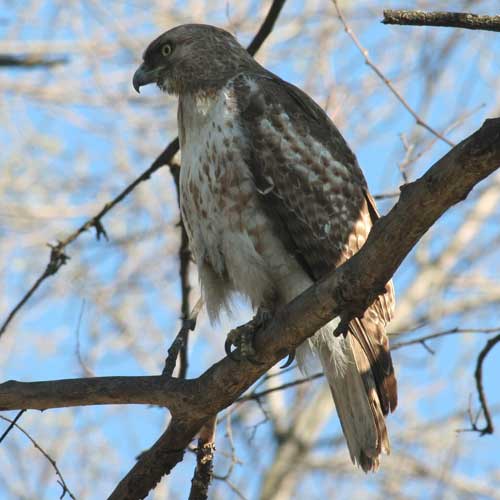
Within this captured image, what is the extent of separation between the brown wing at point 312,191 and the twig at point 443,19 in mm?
1644

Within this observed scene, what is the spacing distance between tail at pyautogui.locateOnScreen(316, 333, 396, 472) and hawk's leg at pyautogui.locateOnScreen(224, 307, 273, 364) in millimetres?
504

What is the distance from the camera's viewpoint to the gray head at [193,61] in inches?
223

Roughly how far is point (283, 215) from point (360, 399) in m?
1.11

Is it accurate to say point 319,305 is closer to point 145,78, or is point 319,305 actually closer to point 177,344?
point 177,344

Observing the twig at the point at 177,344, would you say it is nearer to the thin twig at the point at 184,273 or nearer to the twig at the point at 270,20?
the thin twig at the point at 184,273

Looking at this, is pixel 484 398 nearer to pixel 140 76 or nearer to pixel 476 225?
pixel 140 76

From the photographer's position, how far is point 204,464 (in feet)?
14.8

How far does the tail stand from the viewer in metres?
5.21

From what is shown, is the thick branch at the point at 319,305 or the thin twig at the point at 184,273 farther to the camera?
the thin twig at the point at 184,273

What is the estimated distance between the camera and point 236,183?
495 centimetres

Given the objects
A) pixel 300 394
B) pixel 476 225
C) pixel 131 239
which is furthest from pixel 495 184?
pixel 131 239

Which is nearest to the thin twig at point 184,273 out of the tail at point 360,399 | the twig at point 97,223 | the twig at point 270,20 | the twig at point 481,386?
the twig at point 97,223

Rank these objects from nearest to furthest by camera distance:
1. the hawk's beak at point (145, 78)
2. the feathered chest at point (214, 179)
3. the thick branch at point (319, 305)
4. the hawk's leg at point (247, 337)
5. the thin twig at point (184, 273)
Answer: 1. the thick branch at point (319, 305)
2. the hawk's leg at point (247, 337)
3. the feathered chest at point (214, 179)
4. the thin twig at point (184, 273)
5. the hawk's beak at point (145, 78)

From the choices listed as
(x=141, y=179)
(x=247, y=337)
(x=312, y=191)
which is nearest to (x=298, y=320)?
(x=247, y=337)
